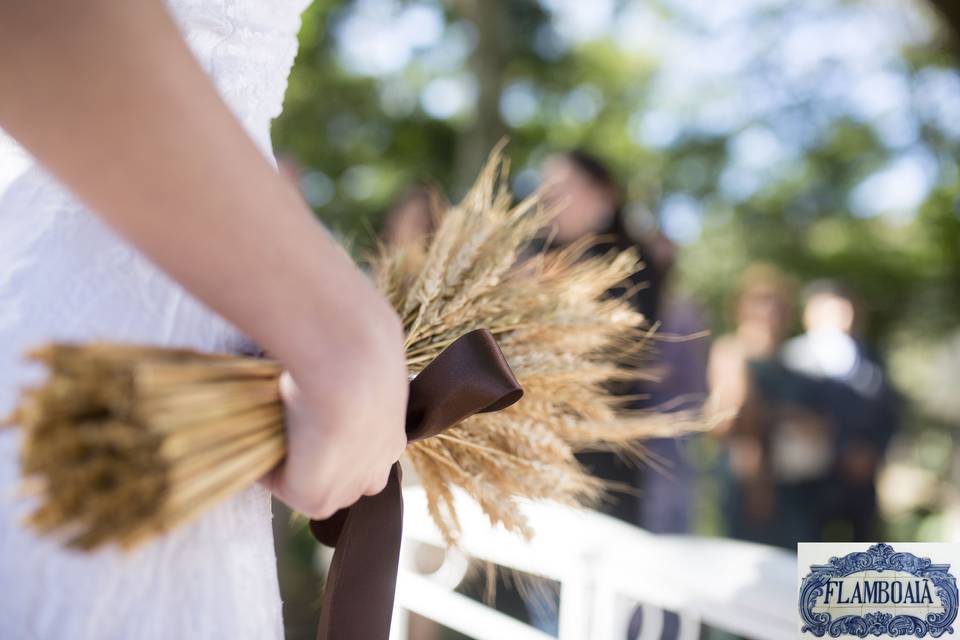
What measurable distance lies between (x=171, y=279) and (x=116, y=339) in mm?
83

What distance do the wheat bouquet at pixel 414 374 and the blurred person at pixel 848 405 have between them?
11.8 feet

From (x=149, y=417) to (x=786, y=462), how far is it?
4.43m

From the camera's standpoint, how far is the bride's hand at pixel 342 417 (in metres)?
0.59

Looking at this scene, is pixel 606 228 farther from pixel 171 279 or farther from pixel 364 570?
pixel 171 279

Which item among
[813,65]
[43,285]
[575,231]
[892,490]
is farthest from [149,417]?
[813,65]

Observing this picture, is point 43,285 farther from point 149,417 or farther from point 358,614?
point 358,614

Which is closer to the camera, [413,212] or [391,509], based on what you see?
[391,509]

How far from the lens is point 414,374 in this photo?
3.18 ft

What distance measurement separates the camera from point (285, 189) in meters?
0.60

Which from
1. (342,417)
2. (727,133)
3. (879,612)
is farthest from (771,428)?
(727,133)

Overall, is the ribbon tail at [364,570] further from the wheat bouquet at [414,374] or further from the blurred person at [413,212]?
the blurred person at [413,212]

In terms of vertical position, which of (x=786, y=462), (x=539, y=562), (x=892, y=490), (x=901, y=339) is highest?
(x=901, y=339)

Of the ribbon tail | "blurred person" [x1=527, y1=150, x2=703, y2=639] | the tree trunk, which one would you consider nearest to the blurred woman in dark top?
"blurred person" [x1=527, y1=150, x2=703, y2=639]

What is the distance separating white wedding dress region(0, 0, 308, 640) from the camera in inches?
24.4
